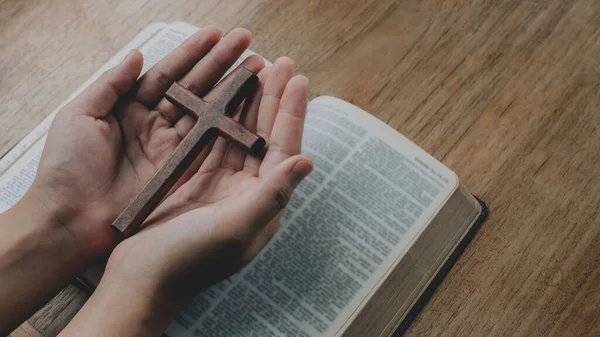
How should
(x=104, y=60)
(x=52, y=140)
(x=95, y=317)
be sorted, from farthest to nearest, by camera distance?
1. (x=104, y=60)
2. (x=52, y=140)
3. (x=95, y=317)

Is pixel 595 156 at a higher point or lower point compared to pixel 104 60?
higher

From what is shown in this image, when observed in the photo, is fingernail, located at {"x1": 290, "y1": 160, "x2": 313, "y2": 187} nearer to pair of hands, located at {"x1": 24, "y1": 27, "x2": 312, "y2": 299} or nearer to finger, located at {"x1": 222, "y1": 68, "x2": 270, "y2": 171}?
pair of hands, located at {"x1": 24, "y1": 27, "x2": 312, "y2": 299}

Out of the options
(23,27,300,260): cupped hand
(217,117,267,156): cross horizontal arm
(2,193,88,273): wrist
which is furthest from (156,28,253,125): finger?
(2,193,88,273): wrist

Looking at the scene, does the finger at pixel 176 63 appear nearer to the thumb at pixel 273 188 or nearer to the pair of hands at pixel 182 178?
the pair of hands at pixel 182 178

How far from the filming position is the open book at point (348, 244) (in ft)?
2.31

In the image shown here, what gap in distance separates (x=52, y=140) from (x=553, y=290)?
2.55 ft

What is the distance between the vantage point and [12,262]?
2.35ft

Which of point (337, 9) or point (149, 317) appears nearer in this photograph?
point (149, 317)

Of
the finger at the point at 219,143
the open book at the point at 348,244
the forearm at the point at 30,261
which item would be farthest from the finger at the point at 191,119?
the forearm at the point at 30,261

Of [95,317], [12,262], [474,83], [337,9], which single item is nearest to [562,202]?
[474,83]

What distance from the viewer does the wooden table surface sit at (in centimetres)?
76

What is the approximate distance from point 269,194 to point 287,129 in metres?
0.13

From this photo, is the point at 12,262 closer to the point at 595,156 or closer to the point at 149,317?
the point at 149,317

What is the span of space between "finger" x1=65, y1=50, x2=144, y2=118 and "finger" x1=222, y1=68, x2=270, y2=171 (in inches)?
7.4
